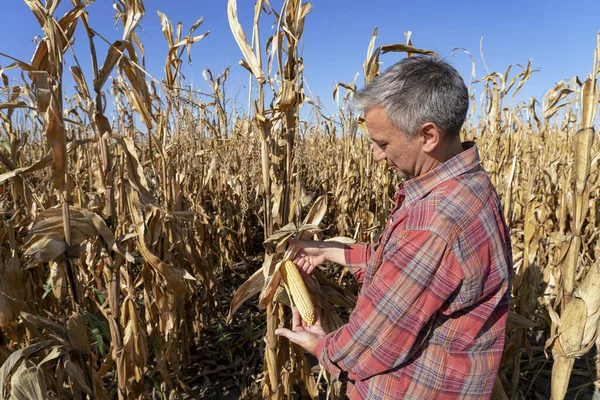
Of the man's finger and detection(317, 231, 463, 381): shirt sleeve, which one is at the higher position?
detection(317, 231, 463, 381): shirt sleeve

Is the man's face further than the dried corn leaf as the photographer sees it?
No

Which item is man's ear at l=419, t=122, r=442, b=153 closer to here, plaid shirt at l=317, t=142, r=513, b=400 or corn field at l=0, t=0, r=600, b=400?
plaid shirt at l=317, t=142, r=513, b=400

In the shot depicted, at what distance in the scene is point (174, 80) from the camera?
8.18 feet

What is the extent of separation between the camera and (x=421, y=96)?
124 centimetres

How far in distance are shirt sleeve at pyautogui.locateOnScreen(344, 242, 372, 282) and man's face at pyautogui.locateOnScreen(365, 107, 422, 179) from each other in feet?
1.86

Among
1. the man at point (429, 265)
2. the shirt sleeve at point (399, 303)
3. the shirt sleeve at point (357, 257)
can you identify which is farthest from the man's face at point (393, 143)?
the shirt sleeve at point (357, 257)

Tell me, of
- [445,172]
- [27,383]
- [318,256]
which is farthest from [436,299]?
[27,383]

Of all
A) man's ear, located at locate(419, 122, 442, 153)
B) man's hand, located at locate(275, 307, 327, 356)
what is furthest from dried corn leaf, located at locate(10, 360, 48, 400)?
man's ear, located at locate(419, 122, 442, 153)

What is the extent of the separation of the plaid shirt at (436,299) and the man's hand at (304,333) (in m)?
0.12

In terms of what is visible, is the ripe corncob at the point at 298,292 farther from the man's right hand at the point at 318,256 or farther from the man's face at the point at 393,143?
the man's face at the point at 393,143

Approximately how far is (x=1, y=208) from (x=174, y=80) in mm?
1188

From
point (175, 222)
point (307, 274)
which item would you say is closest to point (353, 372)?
point (307, 274)

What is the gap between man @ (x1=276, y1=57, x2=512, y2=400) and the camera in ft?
4.02

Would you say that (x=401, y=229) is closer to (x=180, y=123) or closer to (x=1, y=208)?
(x=180, y=123)
